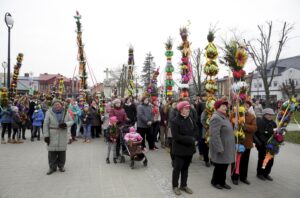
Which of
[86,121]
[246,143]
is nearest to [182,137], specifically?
[246,143]

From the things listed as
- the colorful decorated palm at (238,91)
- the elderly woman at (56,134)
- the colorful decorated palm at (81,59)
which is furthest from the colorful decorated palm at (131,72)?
the colorful decorated palm at (238,91)

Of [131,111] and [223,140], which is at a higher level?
[131,111]

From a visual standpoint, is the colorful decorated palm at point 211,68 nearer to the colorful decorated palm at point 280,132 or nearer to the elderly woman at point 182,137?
the colorful decorated palm at point 280,132

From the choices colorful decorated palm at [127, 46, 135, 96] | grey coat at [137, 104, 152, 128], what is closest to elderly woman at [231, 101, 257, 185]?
grey coat at [137, 104, 152, 128]

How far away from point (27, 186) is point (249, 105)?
5.30m

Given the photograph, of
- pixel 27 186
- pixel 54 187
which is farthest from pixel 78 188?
pixel 27 186

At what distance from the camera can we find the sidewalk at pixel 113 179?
482cm

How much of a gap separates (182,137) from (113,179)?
83.1 inches

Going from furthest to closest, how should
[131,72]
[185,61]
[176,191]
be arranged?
[131,72], [185,61], [176,191]

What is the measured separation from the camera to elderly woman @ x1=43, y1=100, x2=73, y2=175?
5.99 meters

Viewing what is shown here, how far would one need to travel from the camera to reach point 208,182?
5.47 metres

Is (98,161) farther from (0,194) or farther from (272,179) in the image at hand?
(272,179)

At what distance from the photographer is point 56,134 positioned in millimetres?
6043

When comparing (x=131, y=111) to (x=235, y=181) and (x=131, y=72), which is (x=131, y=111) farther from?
(x=235, y=181)
